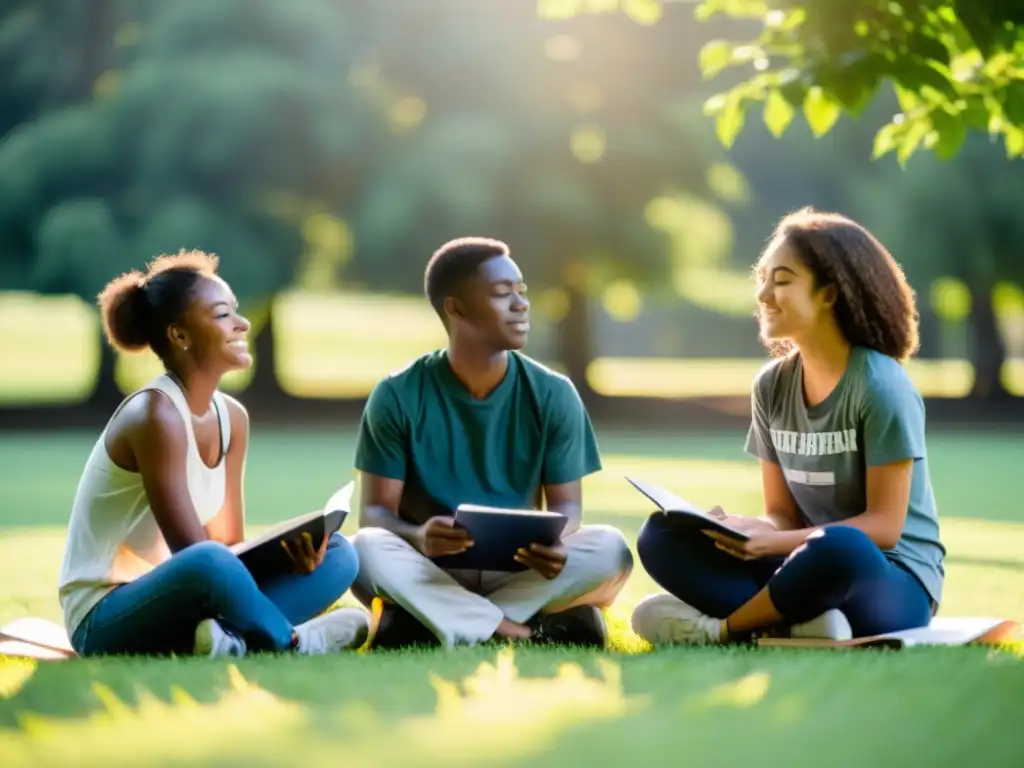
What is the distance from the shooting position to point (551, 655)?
505 cm

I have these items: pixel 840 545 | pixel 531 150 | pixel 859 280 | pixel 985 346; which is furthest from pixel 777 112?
pixel 985 346

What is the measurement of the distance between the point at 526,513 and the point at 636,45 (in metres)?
22.4

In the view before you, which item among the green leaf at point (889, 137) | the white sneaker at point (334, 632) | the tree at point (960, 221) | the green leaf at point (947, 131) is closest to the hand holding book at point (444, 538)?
the white sneaker at point (334, 632)

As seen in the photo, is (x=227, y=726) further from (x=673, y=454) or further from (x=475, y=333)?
(x=673, y=454)

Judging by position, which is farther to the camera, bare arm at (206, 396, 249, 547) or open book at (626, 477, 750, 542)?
Answer: bare arm at (206, 396, 249, 547)

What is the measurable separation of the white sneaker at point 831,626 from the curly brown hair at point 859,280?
92 centimetres

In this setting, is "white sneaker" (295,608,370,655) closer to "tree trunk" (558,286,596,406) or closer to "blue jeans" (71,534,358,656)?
"blue jeans" (71,534,358,656)

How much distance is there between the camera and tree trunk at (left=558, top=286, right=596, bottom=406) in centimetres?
2662

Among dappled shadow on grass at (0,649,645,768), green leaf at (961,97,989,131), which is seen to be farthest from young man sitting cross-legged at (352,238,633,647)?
green leaf at (961,97,989,131)

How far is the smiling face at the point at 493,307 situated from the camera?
5629 millimetres

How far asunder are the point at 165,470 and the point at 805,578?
6.81 feet

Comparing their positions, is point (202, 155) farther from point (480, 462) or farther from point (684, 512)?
point (684, 512)

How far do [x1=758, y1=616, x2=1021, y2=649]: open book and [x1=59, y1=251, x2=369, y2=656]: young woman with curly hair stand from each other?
151cm

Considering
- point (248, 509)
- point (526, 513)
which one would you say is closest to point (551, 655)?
point (526, 513)
